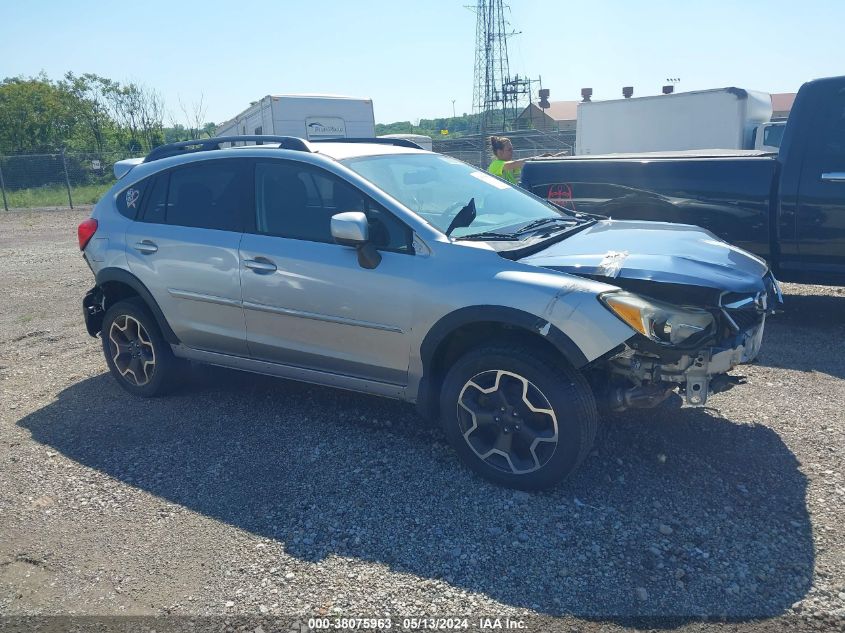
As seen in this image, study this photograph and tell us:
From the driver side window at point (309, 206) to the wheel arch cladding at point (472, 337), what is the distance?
0.53m

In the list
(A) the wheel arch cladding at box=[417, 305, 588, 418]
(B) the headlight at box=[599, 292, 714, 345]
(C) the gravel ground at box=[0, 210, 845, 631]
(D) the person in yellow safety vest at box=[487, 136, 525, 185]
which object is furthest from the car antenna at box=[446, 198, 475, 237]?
(D) the person in yellow safety vest at box=[487, 136, 525, 185]

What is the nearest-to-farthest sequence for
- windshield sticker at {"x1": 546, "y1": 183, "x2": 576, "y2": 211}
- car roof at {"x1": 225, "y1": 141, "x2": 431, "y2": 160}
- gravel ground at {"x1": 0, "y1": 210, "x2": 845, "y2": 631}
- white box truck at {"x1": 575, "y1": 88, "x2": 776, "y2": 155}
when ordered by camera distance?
gravel ground at {"x1": 0, "y1": 210, "x2": 845, "y2": 631}, car roof at {"x1": 225, "y1": 141, "x2": 431, "y2": 160}, windshield sticker at {"x1": 546, "y1": 183, "x2": 576, "y2": 211}, white box truck at {"x1": 575, "y1": 88, "x2": 776, "y2": 155}

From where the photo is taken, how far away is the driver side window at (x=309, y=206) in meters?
4.21

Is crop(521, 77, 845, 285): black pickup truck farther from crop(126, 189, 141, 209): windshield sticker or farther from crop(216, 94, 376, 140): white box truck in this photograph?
crop(216, 94, 376, 140): white box truck

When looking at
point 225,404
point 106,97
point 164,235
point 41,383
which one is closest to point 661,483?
point 225,404

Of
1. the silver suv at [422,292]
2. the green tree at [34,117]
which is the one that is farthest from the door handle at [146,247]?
the green tree at [34,117]

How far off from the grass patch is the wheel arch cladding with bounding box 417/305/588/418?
26035 mm

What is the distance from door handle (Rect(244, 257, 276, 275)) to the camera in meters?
4.55

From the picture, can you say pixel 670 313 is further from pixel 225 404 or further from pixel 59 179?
pixel 59 179

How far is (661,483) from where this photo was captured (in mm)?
3914

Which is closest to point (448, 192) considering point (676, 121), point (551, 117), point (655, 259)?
point (655, 259)

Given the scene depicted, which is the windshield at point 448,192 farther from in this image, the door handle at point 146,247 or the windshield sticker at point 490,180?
the door handle at point 146,247

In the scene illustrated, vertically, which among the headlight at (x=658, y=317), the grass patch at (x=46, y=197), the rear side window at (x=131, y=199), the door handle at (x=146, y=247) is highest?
the rear side window at (x=131, y=199)

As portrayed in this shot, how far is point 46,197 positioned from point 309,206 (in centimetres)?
2576
